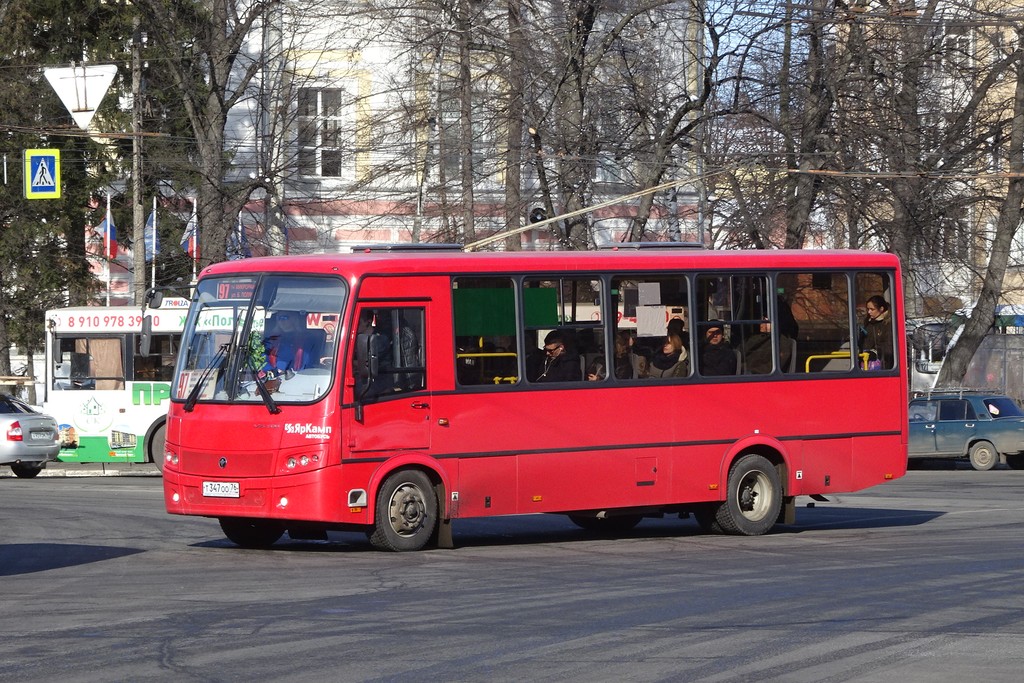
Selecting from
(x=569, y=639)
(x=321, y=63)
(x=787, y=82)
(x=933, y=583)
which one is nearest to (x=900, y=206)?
(x=787, y=82)

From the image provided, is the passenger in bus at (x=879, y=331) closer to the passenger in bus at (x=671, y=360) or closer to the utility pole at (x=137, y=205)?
the passenger in bus at (x=671, y=360)

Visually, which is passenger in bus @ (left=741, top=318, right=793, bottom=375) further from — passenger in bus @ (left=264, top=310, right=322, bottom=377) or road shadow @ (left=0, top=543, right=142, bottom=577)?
road shadow @ (left=0, top=543, right=142, bottom=577)

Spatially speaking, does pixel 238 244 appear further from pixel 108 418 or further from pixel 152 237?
pixel 108 418

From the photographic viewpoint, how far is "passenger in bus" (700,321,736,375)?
53.4 feet

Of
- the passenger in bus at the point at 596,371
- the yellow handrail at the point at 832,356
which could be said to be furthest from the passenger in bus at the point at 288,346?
the yellow handrail at the point at 832,356

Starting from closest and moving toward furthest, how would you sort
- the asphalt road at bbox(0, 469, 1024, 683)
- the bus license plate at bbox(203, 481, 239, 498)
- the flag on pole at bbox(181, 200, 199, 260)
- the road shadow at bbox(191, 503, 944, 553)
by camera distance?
the asphalt road at bbox(0, 469, 1024, 683) < the bus license plate at bbox(203, 481, 239, 498) < the road shadow at bbox(191, 503, 944, 553) < the flag on pole at bbox(181, 200, 199, 260)

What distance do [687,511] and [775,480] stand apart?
0.97m

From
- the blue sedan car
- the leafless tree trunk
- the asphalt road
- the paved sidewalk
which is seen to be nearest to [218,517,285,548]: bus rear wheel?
the asphalt road

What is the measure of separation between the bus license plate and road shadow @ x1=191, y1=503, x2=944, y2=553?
0.83 m

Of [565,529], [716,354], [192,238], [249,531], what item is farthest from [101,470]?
[716,354]

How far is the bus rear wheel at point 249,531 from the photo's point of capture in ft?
50.3

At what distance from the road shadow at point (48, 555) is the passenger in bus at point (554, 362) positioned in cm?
390

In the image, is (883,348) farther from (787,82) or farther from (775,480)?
(787,82)

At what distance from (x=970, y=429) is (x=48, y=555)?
20001 mm
